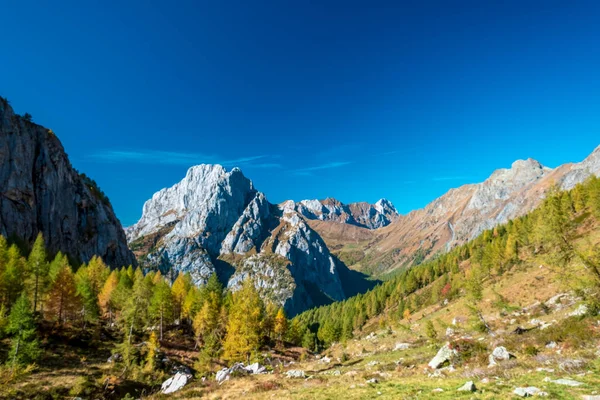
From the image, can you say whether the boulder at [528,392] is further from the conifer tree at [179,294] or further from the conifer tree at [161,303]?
the conifer tree at [179,294]

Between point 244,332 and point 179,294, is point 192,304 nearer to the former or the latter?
point 179,294

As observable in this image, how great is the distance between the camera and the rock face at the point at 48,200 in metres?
121

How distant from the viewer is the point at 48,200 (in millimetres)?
137875

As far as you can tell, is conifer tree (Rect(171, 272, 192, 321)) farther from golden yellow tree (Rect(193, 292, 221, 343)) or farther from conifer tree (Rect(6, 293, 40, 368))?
conifer tree (Rect(6, 293, 40, 368))

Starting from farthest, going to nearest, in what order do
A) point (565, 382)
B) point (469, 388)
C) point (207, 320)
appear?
point (207, 320), point (469, 388), point (565, 382)

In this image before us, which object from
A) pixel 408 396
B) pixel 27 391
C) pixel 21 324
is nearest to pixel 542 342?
pixel 408 396

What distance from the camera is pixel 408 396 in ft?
53.5

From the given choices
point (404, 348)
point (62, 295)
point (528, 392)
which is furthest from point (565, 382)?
point (62, 295)

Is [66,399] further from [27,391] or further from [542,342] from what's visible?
[542,342]

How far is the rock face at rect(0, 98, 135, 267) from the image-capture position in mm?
120688

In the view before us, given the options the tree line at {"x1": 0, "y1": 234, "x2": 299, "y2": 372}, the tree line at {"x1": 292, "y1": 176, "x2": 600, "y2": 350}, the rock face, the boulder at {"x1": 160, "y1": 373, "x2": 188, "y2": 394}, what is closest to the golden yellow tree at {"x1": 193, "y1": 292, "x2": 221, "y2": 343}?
the tree line at {"x1": 0, "y1": 234, "x2": 299, "y2": 372}

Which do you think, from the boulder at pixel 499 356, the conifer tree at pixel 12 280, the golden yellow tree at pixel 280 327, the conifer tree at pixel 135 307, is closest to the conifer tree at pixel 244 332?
the conifer tree at pixel 135 307

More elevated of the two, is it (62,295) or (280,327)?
(62,295)

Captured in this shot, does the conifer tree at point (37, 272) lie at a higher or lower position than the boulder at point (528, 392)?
higher
